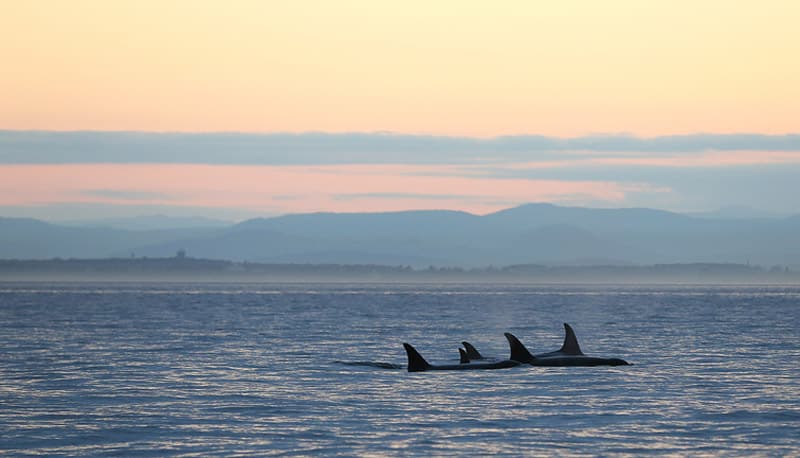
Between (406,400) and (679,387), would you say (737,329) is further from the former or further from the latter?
(406,400)

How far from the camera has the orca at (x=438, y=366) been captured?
146ft

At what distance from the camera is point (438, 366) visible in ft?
150

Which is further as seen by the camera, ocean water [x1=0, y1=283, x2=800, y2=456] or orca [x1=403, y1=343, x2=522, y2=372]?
orca [x1=403, y1=343, x2=522, y2=372]

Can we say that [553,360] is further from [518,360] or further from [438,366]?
[438,366]

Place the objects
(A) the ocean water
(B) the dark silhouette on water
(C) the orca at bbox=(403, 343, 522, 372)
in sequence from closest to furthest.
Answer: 1. (A) the ocean water
2. (C) the orca at bbox=(403, 343, 522, 372)
3. (B) the dark silhouette on water

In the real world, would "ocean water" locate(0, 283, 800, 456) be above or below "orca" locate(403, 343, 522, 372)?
below

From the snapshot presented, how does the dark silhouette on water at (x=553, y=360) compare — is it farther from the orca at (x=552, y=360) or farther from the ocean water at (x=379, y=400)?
the ocean water at (x=379, y=400)

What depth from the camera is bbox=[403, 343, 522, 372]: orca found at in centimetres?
4444

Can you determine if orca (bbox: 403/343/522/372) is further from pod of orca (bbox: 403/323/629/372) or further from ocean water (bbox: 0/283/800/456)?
ocean water (bbox: 0/283/800/456)

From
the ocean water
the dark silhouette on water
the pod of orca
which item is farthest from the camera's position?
the dark silhouette on water

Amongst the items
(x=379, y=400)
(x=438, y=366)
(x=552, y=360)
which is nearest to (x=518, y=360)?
(x=552, y=360)

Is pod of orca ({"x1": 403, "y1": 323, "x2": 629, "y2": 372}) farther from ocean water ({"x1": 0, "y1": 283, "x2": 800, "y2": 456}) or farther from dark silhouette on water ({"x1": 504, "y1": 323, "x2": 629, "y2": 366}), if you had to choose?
ocean water ({"x1": 0, "y1": 283, "x2": 800, "y2": 456})

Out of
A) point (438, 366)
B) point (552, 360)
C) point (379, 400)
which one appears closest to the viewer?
point (379, 400)

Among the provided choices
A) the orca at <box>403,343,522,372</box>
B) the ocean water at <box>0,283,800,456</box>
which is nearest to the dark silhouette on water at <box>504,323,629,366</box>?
the orca at <box>403,343,522,372</box>
